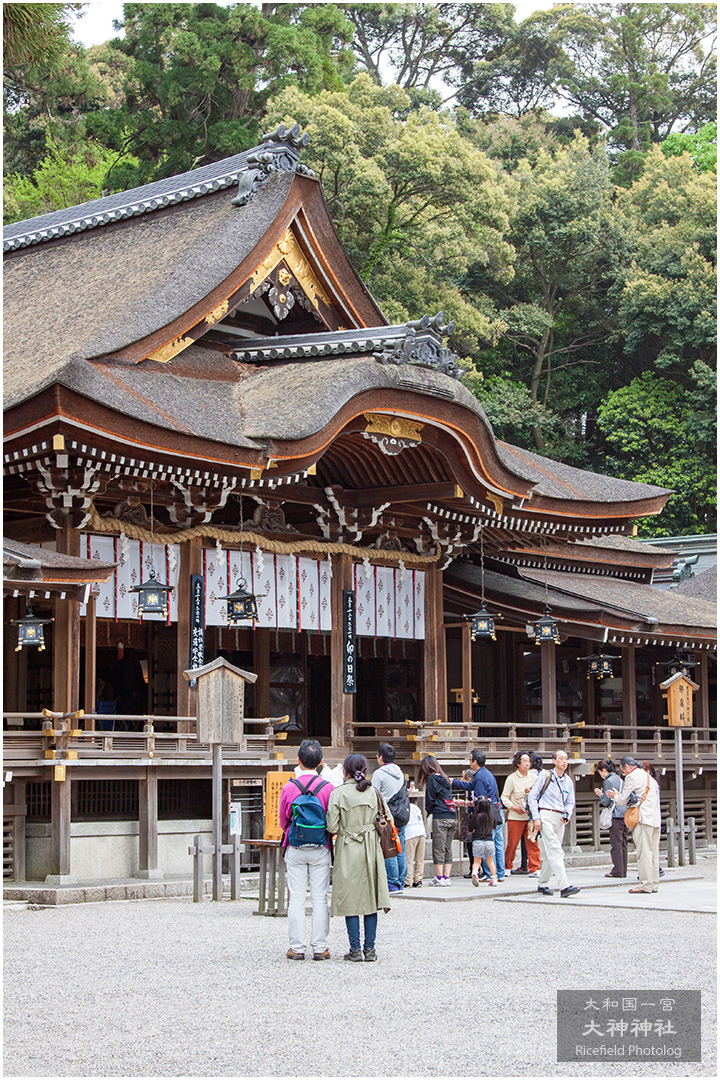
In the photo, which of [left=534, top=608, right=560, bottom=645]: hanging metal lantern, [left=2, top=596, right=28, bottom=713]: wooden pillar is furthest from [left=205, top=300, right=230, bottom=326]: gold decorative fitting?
[left=534, top=608, right=560, bottom=645]: hanging metal lantern

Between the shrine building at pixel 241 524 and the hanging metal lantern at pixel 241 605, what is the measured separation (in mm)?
41

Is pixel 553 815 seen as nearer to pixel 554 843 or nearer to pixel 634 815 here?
pixel 554 843

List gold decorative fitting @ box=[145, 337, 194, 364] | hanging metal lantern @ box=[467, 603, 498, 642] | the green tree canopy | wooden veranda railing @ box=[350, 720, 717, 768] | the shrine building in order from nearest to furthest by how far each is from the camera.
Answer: the shrine building, gold decorative fitting @ box=[145, 337, 194, 364], wooden veranda railing @ box=[350, 720, 717, 768], hanging metal lantern @ box=[467, 603, 498, 642], the green tree canopy

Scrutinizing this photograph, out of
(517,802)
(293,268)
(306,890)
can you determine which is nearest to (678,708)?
(517,802)

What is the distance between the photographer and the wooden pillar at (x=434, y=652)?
1955 centimetres

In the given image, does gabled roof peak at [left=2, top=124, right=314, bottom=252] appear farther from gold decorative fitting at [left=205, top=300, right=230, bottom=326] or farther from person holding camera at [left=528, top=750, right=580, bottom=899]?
person holding camera at [left=528, top=750, right=580, bottom=899]

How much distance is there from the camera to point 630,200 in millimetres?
44250

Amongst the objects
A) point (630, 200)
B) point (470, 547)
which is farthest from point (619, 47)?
point (470, 547)

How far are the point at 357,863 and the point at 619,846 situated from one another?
7910 mm

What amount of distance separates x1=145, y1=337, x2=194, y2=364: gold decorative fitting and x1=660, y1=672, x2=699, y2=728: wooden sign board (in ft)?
26.0

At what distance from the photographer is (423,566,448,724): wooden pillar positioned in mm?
19547

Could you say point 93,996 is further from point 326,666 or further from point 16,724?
point 326,666

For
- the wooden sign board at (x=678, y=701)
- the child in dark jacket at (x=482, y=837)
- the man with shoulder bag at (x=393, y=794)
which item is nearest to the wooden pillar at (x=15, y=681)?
the man with shoulder bag at (x=393, y=794)

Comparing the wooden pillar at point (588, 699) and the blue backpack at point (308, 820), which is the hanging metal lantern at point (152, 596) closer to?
the blue backpack at point (308, 820)
